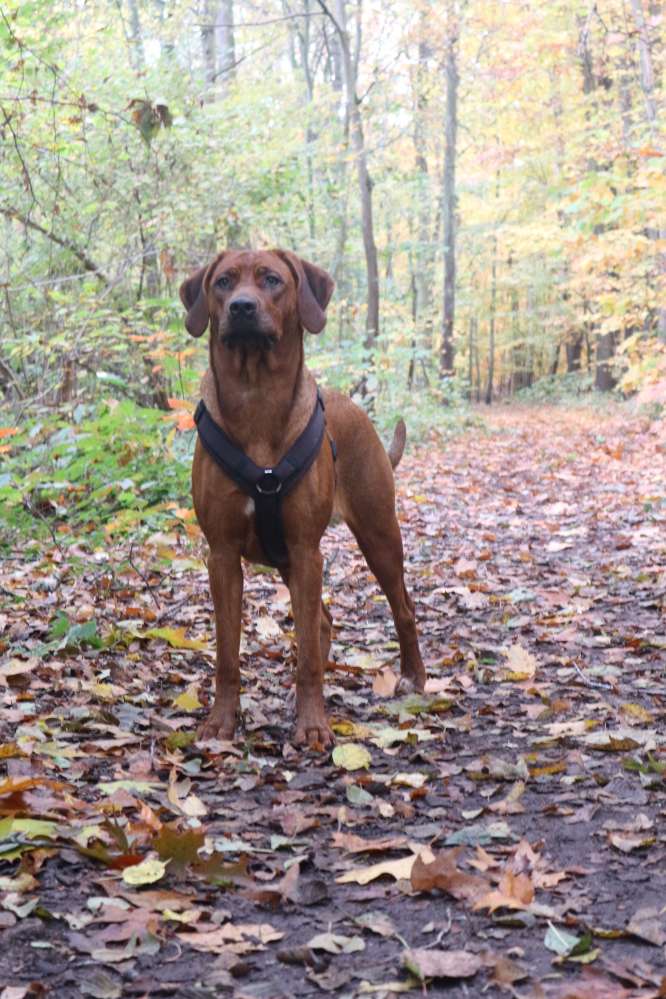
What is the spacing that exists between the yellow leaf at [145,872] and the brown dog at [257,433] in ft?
4.62

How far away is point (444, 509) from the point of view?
36.4 ft

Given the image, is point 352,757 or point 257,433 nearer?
point 352,757

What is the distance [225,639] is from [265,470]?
727mm

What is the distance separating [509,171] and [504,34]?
7130 mm

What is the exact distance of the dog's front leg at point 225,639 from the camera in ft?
13.8

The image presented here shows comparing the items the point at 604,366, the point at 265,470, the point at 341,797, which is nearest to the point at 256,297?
the point at 265,470

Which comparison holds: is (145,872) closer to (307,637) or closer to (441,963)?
(441,963)

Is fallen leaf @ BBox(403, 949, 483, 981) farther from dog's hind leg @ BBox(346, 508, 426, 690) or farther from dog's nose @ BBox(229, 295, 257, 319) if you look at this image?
dog's hind leg @ BBox(346, 508, 426, 690)

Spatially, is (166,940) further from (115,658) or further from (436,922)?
(115,658)

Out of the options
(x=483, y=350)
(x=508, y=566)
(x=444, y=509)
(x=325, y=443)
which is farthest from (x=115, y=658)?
(x=483, y=350)

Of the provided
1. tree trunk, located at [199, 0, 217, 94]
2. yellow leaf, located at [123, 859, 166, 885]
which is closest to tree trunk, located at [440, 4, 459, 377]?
tree trunk, located at [199, 0, 217, 94]

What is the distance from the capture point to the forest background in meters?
9.00

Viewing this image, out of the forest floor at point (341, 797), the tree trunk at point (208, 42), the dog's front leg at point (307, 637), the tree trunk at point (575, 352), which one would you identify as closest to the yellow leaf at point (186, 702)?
the forest floor at point (341, 797)

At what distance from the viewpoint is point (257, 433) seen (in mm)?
4191
